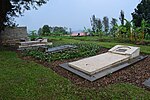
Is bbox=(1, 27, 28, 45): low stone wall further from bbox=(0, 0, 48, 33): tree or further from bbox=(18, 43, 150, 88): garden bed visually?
bbox=(18, 43, 150, 88): garden bed

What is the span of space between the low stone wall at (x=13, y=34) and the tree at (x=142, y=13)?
11.1m

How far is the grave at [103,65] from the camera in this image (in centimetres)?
583

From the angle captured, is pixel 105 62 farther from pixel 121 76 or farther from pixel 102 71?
pixel 121 76

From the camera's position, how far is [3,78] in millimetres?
5648

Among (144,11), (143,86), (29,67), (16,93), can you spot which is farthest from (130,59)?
(144,11)

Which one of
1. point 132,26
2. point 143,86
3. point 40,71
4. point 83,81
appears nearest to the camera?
point 143,86

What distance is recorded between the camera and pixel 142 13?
18.7 m

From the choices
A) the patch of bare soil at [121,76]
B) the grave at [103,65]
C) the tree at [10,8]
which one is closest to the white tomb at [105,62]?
the grave at [103,65]

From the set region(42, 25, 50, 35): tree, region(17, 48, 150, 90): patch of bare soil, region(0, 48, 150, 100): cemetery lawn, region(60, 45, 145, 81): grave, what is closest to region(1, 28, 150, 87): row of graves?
region(60, 45, 145, 81): grave

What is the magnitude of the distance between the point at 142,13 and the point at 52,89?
16683 millimetres

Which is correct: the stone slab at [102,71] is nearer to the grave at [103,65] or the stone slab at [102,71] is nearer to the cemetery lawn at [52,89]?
the grave at [103,65]

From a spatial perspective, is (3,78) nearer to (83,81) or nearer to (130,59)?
(83,81)

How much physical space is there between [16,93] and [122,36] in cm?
1255

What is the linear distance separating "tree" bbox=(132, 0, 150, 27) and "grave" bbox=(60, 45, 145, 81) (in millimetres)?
11761
